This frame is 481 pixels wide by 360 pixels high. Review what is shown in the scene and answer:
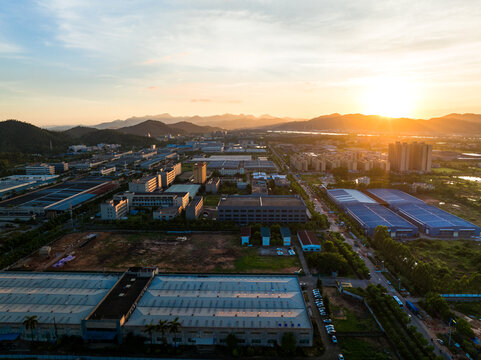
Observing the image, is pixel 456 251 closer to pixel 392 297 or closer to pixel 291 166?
pixel 392 297

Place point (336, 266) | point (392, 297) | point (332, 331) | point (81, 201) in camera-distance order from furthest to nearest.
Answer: point (81, 201), point (336, 266), point (392, 297), point (332, 331)

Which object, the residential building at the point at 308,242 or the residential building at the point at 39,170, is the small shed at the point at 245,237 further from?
the residential building at the point at 39,170

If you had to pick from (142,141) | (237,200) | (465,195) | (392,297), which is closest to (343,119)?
(142,141)

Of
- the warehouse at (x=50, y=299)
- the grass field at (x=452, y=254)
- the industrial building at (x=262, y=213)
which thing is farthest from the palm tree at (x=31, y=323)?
the grass field at (x=452, y=254)

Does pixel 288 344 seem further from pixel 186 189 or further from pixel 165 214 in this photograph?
pixel 186 189

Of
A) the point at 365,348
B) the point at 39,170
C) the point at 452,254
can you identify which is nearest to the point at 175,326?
the point at 365,348
